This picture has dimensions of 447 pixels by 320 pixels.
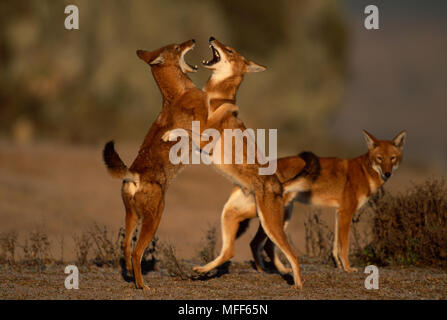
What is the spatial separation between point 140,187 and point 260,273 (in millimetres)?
2458

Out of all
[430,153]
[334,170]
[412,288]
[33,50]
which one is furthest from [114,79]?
[412,288]

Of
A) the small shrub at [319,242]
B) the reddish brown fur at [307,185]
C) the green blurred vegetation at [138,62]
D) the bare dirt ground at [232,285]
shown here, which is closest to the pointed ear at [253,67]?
the reddish brown fur at [307,185]

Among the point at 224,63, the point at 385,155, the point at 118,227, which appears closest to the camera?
the point at 224,63

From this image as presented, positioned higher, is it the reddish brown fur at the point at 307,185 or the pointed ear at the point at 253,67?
the pointed ear at the point at 253,67

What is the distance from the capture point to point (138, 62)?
37.1 m

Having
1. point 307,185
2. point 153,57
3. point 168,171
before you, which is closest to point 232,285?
point 168,171

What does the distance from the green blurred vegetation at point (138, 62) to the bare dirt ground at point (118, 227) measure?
29.6ft

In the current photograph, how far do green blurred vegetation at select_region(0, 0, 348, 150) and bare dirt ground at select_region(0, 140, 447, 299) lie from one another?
9.02m

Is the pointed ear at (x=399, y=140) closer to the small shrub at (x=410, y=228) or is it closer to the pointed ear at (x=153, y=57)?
the small shrub at (x=410, y=228)

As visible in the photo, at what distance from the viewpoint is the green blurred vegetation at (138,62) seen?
110 feet

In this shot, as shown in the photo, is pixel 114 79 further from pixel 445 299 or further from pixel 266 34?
pixel 445 299

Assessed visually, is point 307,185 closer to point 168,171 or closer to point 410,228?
point 168,171

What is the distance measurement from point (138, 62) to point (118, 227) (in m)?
21.5

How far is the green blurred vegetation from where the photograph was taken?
3359 centimetres
